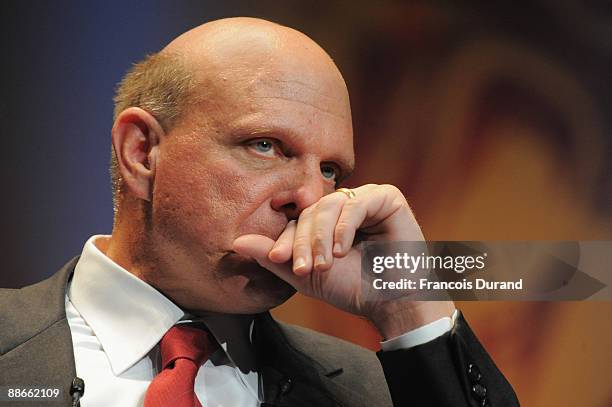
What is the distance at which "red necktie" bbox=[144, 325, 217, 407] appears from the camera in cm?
134

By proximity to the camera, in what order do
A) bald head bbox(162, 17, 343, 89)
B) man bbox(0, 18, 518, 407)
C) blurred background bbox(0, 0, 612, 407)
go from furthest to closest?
blurred background bbox(0, 0, 612, 407)
bald head bbox(162, 17, 343, 89)
man bbox(0, 18, 518, 407)

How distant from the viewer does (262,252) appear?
1.34 m

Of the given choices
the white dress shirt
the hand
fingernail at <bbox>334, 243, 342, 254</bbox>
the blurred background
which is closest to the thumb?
the hand

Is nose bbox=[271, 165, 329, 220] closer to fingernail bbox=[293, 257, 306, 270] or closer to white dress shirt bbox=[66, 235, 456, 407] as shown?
fingernail bbox=[293, 257, 306, 270]

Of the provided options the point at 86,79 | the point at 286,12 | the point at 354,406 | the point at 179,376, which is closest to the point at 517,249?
the point at 354,406

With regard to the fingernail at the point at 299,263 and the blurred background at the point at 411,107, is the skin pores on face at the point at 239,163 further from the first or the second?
the blurred background at the point at 411,107

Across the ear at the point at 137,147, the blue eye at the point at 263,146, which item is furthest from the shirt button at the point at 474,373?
the ear at the point at 137,147

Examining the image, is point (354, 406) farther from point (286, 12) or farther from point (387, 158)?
point (286, 12)

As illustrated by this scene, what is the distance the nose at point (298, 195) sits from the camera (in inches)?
54.6

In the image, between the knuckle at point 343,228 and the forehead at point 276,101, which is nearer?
the knuckle at point 343,228

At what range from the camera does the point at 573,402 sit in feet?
5.19

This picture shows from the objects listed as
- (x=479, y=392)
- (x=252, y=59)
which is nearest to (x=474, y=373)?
(x=479, y=392)

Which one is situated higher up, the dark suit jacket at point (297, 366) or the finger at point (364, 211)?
the finger at point (364, 211)

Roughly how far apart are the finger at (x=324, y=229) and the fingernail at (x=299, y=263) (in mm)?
18
